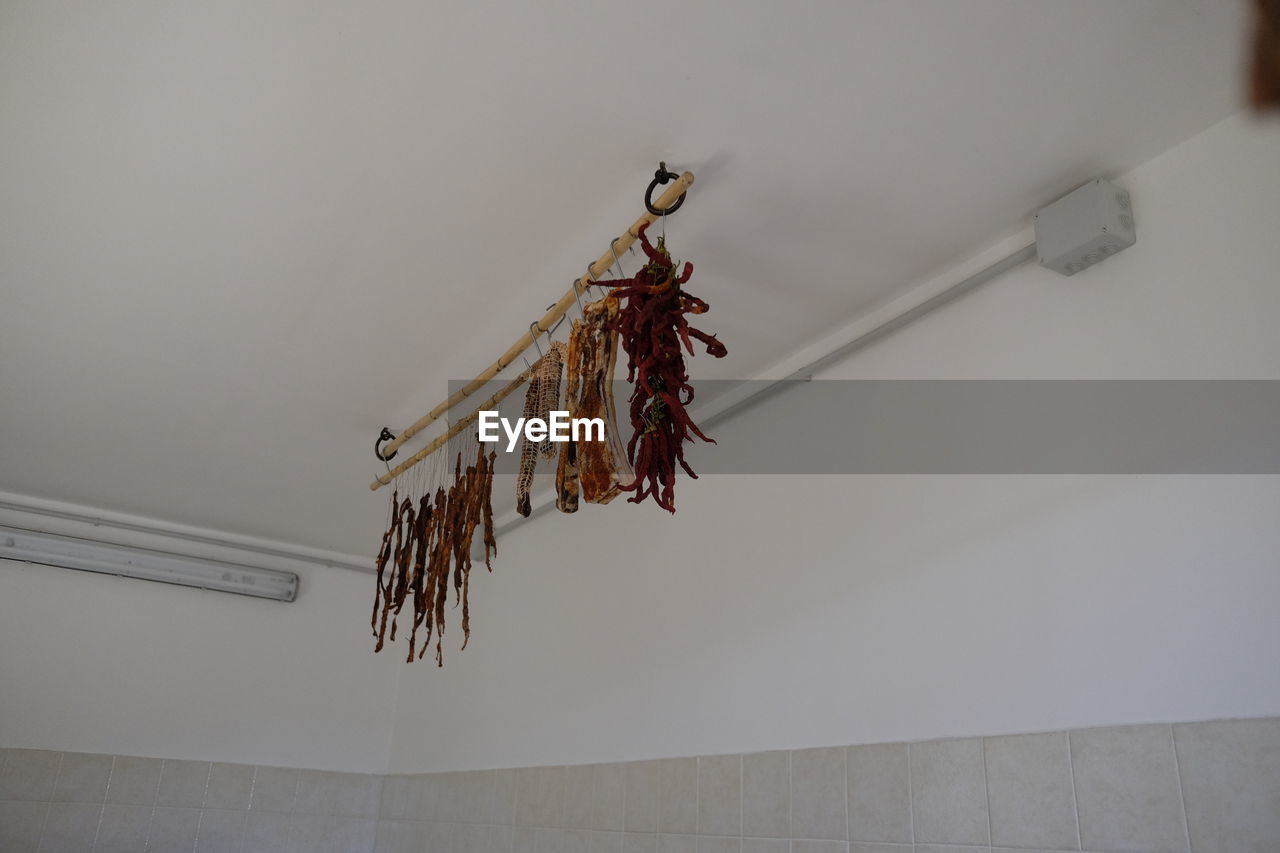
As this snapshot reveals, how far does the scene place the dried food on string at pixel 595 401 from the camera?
2.68 m

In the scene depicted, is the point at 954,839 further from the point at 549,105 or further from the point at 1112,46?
the point at 549,105

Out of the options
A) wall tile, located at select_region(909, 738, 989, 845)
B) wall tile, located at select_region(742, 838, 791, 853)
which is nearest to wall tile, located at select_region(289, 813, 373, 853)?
wall tile, located at select_region(742, 838, 791, 853)

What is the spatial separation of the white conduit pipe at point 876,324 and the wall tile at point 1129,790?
1.38 m

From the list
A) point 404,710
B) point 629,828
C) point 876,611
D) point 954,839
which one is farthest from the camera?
point 404,710

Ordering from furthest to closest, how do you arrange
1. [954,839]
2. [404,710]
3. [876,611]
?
[404,710] → [876,611] → [954,839]

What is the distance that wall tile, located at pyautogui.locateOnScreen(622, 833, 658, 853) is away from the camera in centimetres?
370

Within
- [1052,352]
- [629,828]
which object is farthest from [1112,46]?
[629,828]

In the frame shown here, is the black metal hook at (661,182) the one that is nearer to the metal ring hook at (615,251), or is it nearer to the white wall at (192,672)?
the metal ring hook at (615,251)

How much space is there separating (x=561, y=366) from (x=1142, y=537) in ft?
5.72

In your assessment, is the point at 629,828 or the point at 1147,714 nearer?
the point at 1147,714

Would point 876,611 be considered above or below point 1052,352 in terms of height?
below

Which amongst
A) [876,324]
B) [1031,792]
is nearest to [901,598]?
[1031,792]

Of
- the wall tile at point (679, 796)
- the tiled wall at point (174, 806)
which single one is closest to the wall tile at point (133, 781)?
the tiled wall at point (174, 806)

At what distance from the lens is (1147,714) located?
2.29m
